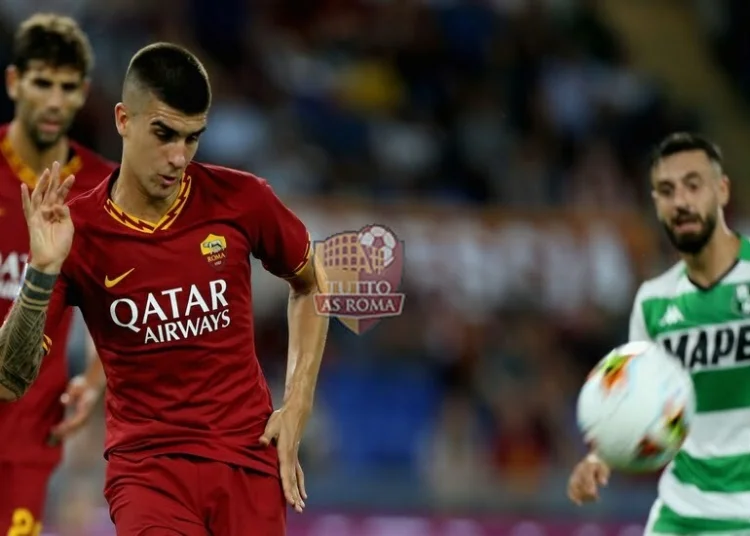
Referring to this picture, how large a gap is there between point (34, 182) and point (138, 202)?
1575mm

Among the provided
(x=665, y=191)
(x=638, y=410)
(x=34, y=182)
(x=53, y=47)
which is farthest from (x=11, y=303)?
(x=665, y=191)

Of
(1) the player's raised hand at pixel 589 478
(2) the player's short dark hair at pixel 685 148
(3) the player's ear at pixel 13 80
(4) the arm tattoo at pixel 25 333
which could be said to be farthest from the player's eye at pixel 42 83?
(1) the player's raised hand at pixel 589 478

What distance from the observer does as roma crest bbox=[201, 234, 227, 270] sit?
5102 millimetres

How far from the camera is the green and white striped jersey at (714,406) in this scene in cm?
630

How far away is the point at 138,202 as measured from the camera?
511 centimetres

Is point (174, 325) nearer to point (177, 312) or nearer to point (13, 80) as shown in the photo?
point (177, 312)

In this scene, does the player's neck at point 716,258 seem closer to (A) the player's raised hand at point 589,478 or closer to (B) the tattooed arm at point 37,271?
(A) the player's raised hand at point 589,478

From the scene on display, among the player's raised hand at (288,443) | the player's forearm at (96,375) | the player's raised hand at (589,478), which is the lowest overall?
the player's raised hand at (589,478)

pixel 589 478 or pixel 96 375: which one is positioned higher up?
pixel 96 375

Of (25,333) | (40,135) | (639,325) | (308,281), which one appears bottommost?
(639,325)

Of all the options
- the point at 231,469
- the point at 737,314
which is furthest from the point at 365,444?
the point at 231,469

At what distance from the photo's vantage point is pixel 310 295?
5.46 meters

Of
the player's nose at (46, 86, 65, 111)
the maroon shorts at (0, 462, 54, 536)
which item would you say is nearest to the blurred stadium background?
the maroon shorts at (0, 462, 54, 536)

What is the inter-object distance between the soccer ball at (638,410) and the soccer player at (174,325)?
1236 mm
